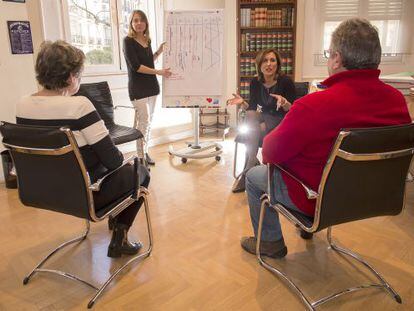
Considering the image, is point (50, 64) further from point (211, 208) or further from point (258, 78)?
point (258, 78)

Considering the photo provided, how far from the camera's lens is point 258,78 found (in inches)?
127

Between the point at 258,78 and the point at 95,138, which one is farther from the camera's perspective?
the point at 258,78

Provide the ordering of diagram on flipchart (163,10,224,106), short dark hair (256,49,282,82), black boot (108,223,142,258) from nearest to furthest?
black boot (108,223,142,258) < short dark hair (256,49,282,82) < diagram on flipchart (163,10,224,106)

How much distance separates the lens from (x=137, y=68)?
363 centimetres

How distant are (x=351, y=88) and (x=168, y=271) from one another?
129 cm

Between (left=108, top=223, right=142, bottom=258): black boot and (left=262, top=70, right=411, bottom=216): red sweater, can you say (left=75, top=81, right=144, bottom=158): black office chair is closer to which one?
(left=108, top=223, right=142, bottom=258): black boot

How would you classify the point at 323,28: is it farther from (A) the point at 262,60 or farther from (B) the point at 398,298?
(B) the point at 398,298

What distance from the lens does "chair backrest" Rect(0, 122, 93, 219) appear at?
5.12 feet

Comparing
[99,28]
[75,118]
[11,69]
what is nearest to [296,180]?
[75,118]

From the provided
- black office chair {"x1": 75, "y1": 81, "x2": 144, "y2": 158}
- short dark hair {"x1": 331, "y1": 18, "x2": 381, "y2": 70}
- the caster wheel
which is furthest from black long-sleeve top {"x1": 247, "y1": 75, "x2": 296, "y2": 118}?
the caster wheel

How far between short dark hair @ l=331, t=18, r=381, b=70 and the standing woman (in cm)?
237

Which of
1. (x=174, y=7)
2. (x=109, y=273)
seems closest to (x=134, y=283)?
(x=109, y=273)

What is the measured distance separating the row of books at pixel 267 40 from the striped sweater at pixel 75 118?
3.76 meters

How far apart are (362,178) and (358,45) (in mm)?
533
